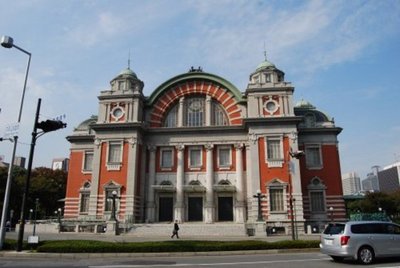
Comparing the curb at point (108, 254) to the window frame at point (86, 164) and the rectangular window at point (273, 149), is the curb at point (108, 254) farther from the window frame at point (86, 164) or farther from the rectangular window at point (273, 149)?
the window frame at point (86, 164)

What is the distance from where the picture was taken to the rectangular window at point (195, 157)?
3759 centimetres

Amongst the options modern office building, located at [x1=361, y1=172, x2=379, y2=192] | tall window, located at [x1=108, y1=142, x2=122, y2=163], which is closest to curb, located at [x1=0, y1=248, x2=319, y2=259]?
tall window, located at [x1=108, y1=142, x2=122, y2=163]

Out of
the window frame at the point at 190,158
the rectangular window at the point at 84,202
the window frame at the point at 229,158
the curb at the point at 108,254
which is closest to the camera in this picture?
the curb at the point at 108,254

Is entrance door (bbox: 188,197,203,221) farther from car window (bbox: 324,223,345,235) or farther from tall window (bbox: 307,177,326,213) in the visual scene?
car window (bbox: 324,223,345,235)

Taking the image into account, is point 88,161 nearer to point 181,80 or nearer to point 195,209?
point 195,209

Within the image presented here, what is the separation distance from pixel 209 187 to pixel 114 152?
10562 millimetres

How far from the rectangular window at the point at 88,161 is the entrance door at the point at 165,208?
9.16m

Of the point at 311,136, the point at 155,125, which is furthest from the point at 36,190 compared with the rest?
the point at 311,136

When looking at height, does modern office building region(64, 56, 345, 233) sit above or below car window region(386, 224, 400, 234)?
above

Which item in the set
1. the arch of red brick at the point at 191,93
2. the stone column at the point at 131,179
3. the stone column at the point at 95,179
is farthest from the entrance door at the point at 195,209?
the stone column at the point at 95,179

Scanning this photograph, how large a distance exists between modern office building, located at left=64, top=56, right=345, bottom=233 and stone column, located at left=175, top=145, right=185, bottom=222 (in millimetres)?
100

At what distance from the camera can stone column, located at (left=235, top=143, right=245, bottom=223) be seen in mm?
35309

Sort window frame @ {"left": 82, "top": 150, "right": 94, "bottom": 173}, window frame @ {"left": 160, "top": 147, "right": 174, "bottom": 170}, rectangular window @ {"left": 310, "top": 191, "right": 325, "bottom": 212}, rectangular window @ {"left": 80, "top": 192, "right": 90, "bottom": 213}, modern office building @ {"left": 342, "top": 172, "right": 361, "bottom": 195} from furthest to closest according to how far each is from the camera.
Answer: modern office building @ {"left": 342, "top": 172, "right": 361, "bottom": 195} → window frame @ {"left": 82, "top": 150, "right": 94, "bottom": 173} → rectangular window @ {"left": 80, "top": 192, "right": 90, "bottom": 213} → window frame @ {"left": 160, "top": 147, "right": 174, "bottom": 170} → rectangular window @ {"left": 310, "top": 191, "right": 325, "bottom": 212}

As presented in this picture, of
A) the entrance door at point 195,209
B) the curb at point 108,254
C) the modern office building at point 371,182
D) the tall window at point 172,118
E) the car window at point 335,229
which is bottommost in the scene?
the curb at point 108,254
